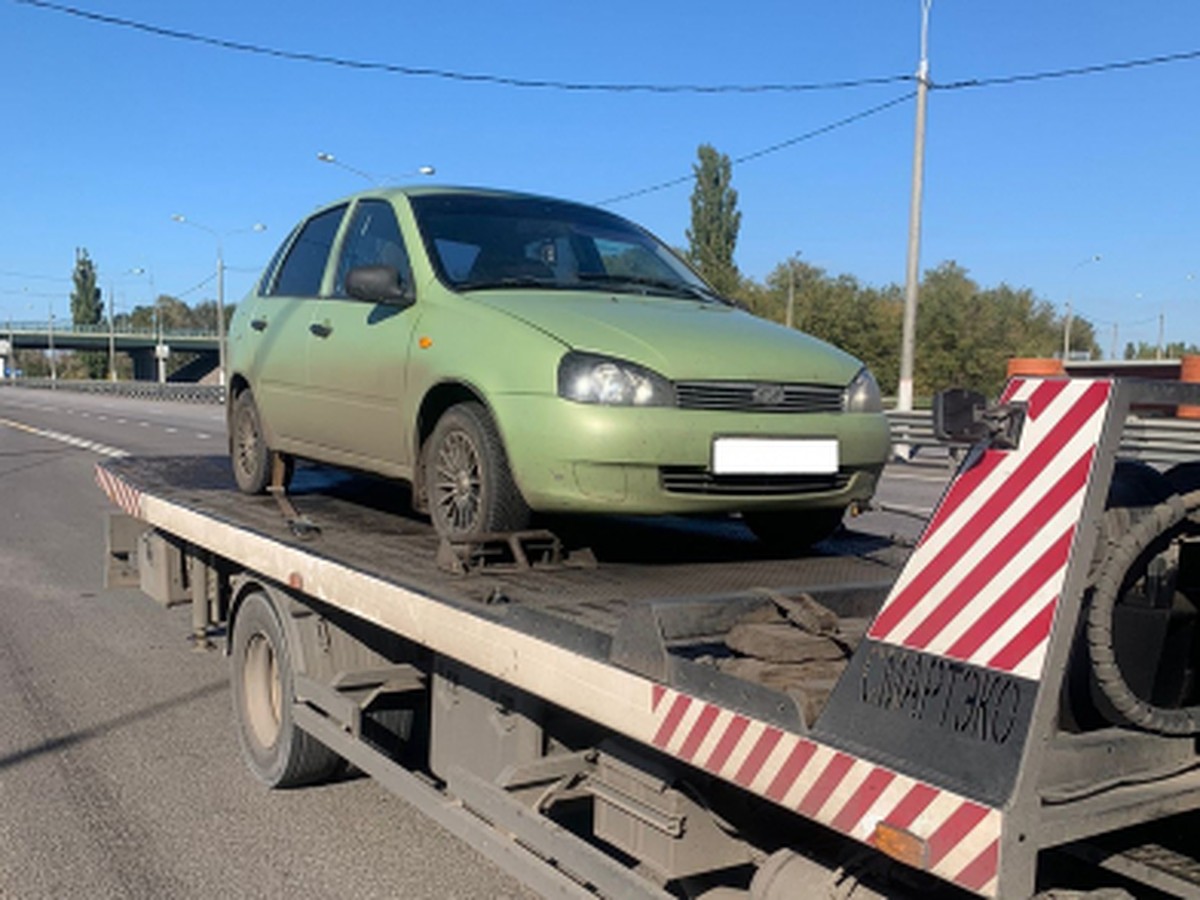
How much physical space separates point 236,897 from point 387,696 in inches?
32.1

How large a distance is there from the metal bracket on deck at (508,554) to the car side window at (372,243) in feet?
4.20

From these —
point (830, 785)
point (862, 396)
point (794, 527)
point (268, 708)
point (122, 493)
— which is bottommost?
point (268, 708)

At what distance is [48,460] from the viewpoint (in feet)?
65.7

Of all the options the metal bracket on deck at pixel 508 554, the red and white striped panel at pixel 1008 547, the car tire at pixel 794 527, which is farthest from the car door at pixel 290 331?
the red and white striped panel at pixel 1008 547

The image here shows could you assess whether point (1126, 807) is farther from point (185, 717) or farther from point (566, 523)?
point (185, 717)

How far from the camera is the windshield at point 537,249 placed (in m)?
4.52

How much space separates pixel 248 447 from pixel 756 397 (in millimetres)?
3381

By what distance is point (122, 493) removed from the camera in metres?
6.93

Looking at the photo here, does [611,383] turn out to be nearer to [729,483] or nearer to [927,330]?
[729,483]

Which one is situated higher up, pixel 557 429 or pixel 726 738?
pixel 557 429

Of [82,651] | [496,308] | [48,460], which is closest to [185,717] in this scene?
[82,651]

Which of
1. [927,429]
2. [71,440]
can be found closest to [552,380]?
Result: [927,429]

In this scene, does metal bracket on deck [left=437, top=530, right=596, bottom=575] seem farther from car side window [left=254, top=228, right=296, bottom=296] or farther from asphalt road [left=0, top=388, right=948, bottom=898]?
car side window [left=254, top=228, right=296, bottom=296]

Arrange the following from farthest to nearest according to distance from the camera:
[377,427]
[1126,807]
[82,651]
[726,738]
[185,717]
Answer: [82,651] < [185,717] < [377,427] < [726,738] < [1126,807]
